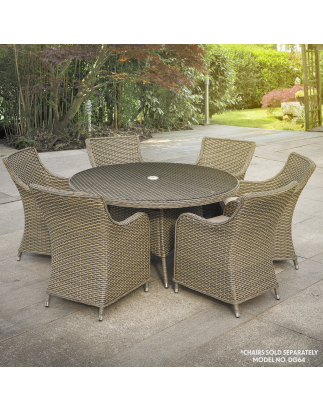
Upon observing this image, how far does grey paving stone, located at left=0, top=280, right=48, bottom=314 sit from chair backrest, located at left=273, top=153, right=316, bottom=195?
6.09ft

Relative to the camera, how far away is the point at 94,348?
2.45 meters

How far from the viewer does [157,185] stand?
3.26 meters

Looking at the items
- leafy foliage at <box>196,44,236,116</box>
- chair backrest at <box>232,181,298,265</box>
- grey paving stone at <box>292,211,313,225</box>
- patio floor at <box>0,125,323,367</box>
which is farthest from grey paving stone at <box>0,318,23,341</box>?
leafy foliage at <box>196,44,236,116</box>

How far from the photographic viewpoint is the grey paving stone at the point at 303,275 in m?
3.21

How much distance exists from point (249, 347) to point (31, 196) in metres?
1.90

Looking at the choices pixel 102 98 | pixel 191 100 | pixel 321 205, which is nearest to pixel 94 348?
pixel 321 205

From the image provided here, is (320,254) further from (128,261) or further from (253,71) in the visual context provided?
(253,71)

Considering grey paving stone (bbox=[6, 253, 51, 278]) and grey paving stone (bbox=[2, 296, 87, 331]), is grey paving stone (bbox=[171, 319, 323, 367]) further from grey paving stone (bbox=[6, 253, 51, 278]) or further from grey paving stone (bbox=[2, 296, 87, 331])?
grey paving stone (bbox=[6, 253, 51, 278])

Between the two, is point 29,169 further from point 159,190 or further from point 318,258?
point 318,258

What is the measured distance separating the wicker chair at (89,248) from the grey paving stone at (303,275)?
1105mm

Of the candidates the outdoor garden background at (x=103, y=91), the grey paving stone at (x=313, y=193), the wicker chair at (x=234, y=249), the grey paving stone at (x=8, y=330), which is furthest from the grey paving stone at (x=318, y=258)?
the outdoor garden background at (x=103, y=91)

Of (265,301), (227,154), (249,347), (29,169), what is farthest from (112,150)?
(249,347)

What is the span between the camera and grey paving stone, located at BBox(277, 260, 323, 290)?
3213 millimetres
